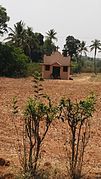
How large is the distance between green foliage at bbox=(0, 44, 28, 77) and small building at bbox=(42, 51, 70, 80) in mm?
2579

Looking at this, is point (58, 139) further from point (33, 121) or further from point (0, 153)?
point (33, 121)

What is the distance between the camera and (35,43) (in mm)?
52719

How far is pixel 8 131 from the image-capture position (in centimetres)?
1029

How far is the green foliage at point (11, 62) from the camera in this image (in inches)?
1549

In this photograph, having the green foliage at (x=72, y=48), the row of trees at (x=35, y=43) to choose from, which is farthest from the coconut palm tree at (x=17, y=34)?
the green foliage at (x=72, y=48)

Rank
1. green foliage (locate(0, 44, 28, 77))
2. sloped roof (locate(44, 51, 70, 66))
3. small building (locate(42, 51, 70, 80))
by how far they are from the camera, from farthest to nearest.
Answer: sloped roof (locate(44, 51, 70, 66)) < small building (locate(42, 51, 70, 80)) < green foliage (locate(0, 44, 28, 77))

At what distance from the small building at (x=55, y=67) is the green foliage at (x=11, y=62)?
2.58 meters

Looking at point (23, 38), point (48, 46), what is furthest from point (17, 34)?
point (48, 46)

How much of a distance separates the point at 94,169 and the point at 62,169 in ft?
2.57

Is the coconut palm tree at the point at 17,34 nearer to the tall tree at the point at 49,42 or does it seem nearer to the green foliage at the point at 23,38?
the green foliage at the point at 23,38

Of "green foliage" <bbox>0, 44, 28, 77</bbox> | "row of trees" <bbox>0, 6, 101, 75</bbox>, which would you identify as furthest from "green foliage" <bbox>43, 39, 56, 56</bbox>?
"green foliage" <bbox>0, 44, 28, 77</bbox>

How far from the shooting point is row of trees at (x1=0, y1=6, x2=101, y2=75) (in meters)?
45.9

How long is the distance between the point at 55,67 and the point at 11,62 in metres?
5.66

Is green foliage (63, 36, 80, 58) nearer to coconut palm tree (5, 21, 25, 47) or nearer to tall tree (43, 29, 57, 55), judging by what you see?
tall tree (43, 29, 57, 55)
